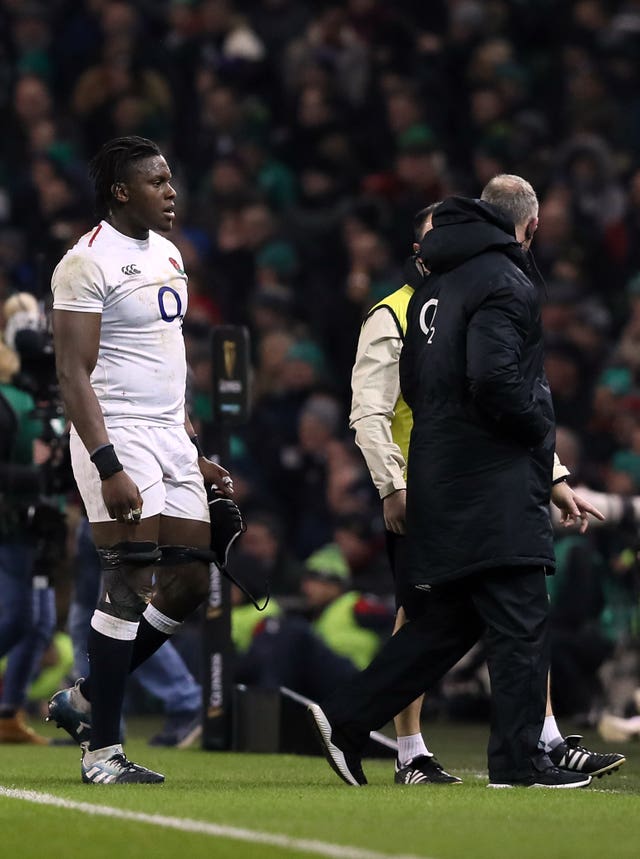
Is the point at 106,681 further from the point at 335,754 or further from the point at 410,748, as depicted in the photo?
the point at 410,748

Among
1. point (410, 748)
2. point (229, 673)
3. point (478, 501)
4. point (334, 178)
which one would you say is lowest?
point (229, 673)

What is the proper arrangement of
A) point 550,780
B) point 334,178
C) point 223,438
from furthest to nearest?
point 334,178, point 223,438, point 550,780

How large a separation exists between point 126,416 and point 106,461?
11.1 inches

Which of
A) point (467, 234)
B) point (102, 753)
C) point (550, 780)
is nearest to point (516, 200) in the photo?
point (467, 234)

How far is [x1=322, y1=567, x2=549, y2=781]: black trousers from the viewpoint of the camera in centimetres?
672

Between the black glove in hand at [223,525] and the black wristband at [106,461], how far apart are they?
22.9 inches

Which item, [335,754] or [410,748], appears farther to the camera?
[410,748]

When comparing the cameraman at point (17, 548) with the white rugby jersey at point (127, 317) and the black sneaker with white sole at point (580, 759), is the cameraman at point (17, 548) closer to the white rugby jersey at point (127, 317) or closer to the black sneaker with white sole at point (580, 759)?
the white rugby jersey at point (127, 317)

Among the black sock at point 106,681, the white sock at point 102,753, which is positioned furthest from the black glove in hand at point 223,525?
the white sock at point 102,753

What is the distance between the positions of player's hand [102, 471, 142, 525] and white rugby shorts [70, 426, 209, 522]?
10 centimetres

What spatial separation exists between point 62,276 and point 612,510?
12.3 feet

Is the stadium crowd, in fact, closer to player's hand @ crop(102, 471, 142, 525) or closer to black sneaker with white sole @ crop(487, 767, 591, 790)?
black sneaker with white sole @ crop(487, 767, 591, 790)

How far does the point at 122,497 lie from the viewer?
667 cm

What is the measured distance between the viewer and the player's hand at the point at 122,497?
667cm
